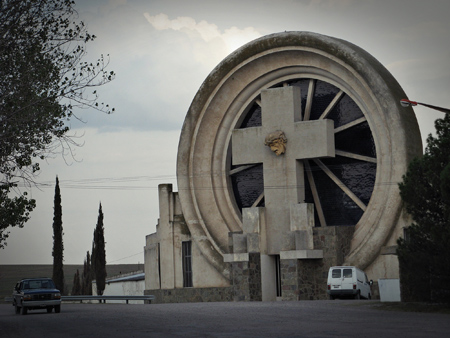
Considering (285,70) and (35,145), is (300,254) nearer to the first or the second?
(285,70)

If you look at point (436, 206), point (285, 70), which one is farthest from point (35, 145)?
point (285, 70)

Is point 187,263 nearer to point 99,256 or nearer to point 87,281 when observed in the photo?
point 99,256

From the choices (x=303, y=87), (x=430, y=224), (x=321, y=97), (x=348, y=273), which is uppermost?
(x=303, y=87)

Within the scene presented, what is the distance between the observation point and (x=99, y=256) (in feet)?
217

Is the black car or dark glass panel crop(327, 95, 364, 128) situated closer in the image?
the black car

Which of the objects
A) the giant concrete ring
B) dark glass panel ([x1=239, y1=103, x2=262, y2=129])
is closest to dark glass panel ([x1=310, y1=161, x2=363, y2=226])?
the giant concrete ring

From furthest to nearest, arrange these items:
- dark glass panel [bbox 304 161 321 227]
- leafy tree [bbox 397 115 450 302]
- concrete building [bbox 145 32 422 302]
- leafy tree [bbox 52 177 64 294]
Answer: leafy tree [bbox 52 177 64 294] < dark glass panel [bbox 304 161 321 227] < concrete building [bbox 145 32 422 302] < leafy tree [bbox 397 115 450 302]

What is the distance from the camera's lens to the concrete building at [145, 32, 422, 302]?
36.9m

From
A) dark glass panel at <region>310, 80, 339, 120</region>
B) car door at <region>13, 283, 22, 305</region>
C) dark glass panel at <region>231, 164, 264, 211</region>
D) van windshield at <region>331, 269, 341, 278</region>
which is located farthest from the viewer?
dark glass panel at <region>231, 164, 264, 211</region>

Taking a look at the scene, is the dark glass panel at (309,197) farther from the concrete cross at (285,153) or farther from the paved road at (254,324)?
the paved road at (254,324)

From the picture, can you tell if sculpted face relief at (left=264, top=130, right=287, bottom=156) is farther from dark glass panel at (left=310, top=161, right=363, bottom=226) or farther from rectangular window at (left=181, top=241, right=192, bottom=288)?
rectangular window at (left=181, top=241, right=192, bottom=288)

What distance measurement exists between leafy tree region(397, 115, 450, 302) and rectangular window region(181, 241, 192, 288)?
1909 centimetres

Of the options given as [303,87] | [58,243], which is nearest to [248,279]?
[303,87]

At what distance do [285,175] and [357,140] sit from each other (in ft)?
11.7
